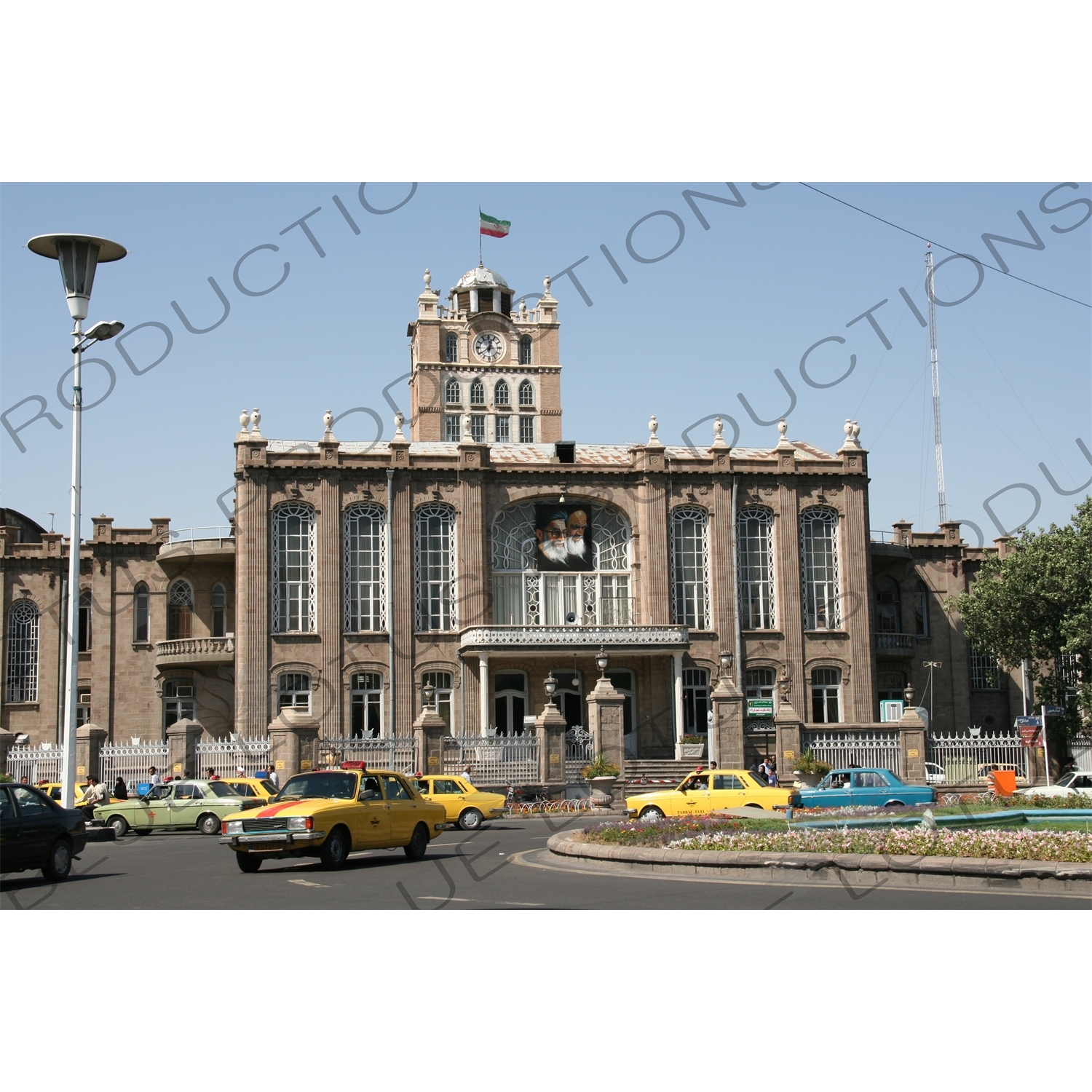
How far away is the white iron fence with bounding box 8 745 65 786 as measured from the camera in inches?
1570

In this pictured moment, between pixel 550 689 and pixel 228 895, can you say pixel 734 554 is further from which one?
pixel 228 895

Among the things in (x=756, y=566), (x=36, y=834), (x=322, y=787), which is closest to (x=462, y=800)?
(x=322, y=787)

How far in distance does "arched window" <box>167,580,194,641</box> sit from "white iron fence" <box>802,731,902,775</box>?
92.7 feet

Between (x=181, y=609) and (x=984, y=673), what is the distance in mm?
35256

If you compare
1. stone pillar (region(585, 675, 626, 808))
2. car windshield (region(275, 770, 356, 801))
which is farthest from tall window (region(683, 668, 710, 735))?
car windshield (region(275, 770, 356, 801))

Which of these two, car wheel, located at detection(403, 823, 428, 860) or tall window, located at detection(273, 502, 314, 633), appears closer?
car wheel, located at detection(403, 823, 428, 860)

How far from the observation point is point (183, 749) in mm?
39594

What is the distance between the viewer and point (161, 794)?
32000 millimetres

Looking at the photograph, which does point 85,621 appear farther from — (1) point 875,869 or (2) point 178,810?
(1) point 875,869

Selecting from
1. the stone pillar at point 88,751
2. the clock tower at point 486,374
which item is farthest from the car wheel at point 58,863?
the clock tower at point 486,374

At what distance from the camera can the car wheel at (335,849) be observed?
19.6 metres

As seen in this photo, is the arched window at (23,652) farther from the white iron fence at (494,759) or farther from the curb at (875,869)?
the curb at (875,869)

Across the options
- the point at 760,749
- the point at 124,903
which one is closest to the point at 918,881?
the point at 124,903

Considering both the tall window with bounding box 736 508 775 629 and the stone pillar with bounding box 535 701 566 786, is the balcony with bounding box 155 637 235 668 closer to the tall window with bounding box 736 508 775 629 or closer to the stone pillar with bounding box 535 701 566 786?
the stone pillar with bounding box 535 701 566 786
